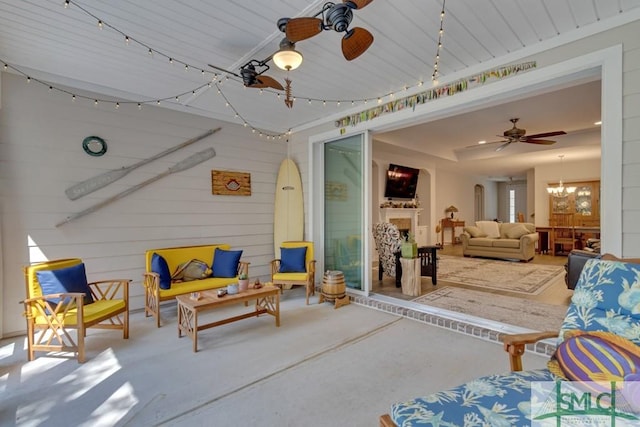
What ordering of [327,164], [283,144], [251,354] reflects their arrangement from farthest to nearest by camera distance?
[283,144], [327,164], [251,354]

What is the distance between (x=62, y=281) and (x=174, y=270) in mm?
1303

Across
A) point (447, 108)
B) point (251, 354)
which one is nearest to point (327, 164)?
point (447, 108)

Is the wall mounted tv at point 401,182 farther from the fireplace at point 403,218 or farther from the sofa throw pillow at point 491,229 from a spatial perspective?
the sofa throw pillow at point 491,229

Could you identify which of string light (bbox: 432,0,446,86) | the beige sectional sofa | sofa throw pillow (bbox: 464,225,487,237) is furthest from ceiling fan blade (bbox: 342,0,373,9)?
sofa throw pillow (bbox: 464,225,487,237)

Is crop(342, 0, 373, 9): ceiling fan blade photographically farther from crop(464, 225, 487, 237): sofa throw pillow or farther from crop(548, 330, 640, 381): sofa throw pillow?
crop(464, 225, 487, 237): sofa throw pillow

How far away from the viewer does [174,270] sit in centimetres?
404

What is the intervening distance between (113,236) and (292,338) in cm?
263

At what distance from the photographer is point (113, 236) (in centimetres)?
381

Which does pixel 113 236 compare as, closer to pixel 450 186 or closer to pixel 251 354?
pixel 251 354

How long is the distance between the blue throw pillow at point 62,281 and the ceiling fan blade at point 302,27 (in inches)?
115

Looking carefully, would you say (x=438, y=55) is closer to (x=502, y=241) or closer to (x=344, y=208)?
(x=344, y=208)

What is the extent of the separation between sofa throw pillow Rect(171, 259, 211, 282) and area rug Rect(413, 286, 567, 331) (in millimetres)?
2873

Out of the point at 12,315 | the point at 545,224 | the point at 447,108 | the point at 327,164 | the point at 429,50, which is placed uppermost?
the point at 429,50

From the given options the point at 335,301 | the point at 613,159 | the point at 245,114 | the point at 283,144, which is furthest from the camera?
the point at 283,144
